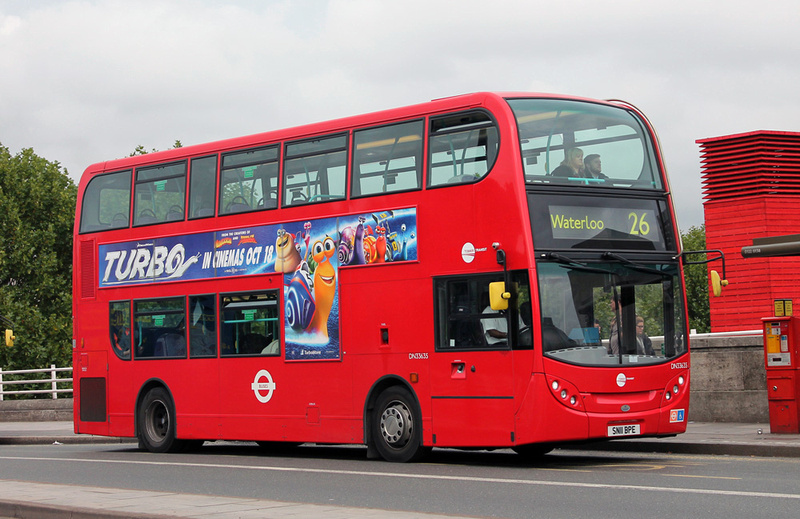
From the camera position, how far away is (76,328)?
20.4m

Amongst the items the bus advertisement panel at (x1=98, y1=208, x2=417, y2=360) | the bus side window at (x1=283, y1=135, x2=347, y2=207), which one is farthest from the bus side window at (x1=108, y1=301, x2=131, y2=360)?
the bus side window at (x1=283, y1=135, x2=347, y2=207)

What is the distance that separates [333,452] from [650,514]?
31.2 feet

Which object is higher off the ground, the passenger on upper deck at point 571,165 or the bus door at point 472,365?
the passenger on upper deck at point 571,165

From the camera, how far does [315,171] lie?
647 inches

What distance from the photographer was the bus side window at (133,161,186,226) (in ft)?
61.0

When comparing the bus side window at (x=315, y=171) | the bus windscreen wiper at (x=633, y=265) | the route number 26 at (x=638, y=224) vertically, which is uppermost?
the bus side window at (x=315, y=171)

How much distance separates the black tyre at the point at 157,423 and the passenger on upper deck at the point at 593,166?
8.23 metres

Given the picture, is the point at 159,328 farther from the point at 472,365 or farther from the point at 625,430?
the point at 625,430

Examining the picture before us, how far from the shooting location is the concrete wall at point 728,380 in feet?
62.1

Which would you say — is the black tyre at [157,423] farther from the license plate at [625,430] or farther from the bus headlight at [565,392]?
the license plate at [625,430]

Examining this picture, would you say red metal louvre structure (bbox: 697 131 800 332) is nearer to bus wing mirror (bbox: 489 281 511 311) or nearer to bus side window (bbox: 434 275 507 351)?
bus side window (bbox: 434 275 507 351)

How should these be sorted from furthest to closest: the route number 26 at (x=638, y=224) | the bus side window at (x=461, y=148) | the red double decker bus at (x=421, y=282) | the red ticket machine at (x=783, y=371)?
the red ticket machine at (x=783, y=371), the route number 26 at (x=638, y=224), the bus side window at (x=461, y=148), the red double decker bus at (x=421, y=282)

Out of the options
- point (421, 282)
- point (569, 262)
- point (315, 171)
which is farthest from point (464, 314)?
point (315, 171)

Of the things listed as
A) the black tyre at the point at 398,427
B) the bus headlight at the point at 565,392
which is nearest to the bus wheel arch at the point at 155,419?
the black tyre at the point at 398,427
